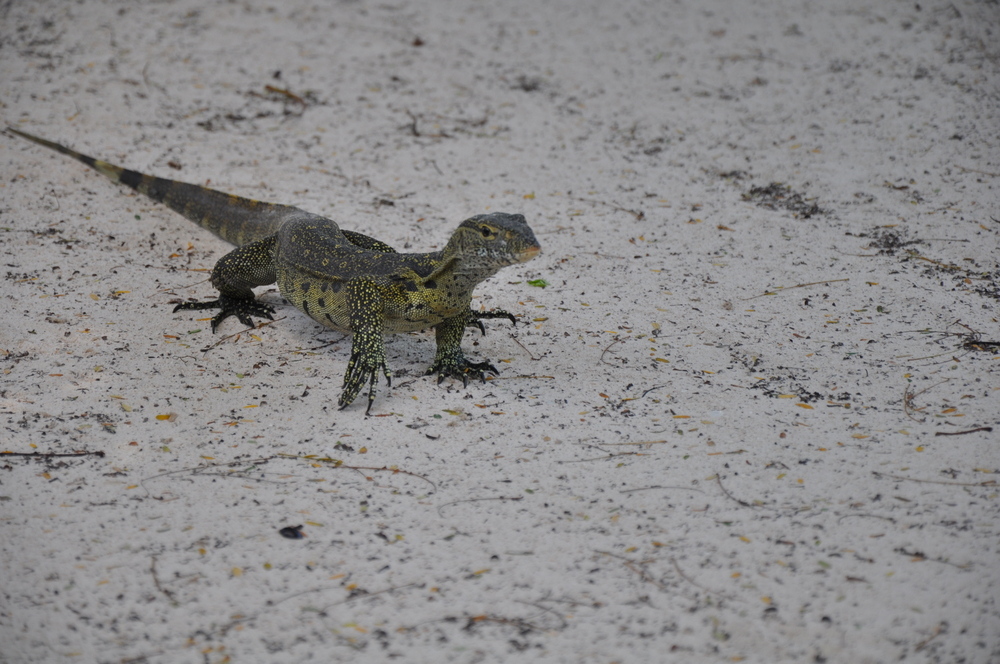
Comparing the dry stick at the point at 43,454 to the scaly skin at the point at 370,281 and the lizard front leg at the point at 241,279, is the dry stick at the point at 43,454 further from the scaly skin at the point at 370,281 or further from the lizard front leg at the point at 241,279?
the lizard front leg at the point at 241,279

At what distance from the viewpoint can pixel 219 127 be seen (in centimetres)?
923

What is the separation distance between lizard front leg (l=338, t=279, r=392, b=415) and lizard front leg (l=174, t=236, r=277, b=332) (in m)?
1.07

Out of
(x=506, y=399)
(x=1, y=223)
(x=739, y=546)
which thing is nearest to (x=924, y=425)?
(x=739, y=546)

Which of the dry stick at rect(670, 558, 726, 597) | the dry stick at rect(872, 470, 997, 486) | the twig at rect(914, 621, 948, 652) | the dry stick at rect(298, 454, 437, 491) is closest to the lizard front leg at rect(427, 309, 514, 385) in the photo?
the dry stick at rect(298, 454, 437, 491)

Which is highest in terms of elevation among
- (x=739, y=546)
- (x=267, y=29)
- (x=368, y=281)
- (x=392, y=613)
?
(x=267, y=29)

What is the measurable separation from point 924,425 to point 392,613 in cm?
329

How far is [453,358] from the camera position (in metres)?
5.73

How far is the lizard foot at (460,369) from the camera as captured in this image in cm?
566

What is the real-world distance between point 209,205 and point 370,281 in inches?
102

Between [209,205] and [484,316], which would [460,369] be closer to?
[484,316]

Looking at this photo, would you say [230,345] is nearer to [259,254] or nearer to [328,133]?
[259,254]

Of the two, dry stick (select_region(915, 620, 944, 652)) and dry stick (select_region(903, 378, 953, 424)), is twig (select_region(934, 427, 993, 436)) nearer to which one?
dry stick (select_region(903, 378, 953, 424))

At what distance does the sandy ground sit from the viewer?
3.79 m

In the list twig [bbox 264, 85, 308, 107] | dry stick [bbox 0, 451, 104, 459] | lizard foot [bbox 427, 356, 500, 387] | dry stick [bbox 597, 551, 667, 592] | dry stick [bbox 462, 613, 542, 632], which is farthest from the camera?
Answer: twig [bbox 264, 85, 308, 107]
